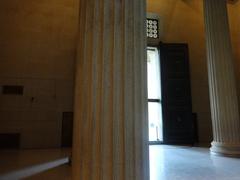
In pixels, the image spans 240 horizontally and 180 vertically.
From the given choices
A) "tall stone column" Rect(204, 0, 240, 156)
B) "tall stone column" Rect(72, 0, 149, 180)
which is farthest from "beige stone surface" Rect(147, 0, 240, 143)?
"tall stone column" Rect(72, 0, 149, 180)

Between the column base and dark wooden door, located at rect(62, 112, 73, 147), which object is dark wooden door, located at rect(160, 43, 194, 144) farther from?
dark wooden door, located at rect(62, 112, 73, 147)

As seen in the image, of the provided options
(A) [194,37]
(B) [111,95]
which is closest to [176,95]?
(A) [194,37]

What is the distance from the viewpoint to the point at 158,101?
8625mm

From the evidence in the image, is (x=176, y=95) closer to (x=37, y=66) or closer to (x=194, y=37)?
(x=194, y=37)

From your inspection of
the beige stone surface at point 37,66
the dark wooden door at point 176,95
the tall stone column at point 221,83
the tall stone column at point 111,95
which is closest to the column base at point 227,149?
the tall stone column at point 221,83

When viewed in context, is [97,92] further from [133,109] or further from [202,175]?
[202,175]

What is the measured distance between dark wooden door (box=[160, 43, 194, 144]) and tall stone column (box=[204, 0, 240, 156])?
2420 millimetres

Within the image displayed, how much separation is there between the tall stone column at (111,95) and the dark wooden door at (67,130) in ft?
19.2

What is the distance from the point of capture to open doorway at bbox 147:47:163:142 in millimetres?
8527

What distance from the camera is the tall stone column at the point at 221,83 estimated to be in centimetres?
534

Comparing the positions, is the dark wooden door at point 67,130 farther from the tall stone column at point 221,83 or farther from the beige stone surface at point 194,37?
the beige stone surface at point 194,37

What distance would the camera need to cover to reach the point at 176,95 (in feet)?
27.4

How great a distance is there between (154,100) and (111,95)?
7040 millimetres

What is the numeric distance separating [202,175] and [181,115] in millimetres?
5156
